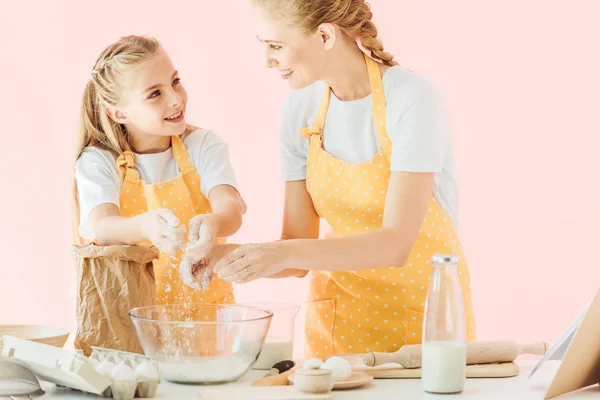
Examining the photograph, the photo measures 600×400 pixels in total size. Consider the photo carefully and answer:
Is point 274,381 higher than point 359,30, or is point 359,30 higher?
point 359,30

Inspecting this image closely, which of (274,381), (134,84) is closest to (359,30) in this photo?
(134,84)

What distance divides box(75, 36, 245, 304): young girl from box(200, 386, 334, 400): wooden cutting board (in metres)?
0.60

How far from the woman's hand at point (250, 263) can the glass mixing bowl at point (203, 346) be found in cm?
13

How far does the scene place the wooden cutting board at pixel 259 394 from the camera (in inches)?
55.9

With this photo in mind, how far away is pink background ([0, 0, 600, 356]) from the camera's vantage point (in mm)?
3586

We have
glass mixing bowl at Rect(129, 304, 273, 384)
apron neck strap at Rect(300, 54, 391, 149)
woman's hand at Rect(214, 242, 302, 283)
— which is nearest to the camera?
glass mixing bowl at Rect(129, 304, 273, 384)

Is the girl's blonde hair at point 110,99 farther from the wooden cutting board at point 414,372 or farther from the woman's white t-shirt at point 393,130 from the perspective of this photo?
the wooden cutting board at point 414,372

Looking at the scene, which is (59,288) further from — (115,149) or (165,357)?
(165,357)

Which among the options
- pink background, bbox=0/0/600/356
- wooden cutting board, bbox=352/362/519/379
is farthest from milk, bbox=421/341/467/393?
pink background, bbox=0/0/600/356

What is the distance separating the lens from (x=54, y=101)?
148 inches

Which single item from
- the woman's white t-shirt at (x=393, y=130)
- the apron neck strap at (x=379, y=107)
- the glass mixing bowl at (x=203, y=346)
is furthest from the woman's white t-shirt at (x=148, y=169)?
the glass mixing bowl at (x=203, y=346)

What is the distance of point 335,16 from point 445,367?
0.90 metres

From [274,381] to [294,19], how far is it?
823 mm

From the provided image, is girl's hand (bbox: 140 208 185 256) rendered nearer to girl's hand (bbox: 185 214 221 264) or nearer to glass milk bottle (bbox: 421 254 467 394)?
girl's hand (bbox: 185 214 221 264)
